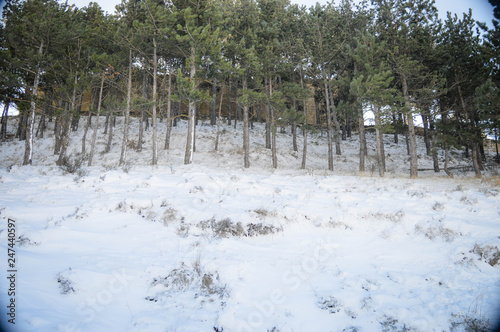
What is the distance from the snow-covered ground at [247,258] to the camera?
125 inches

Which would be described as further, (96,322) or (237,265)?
(237,265)

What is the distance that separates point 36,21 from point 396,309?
72.5ft

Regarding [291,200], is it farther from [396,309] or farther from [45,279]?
[45,279]

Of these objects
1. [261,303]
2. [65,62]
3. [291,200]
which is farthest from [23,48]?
[261,303]

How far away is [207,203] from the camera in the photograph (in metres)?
6.85

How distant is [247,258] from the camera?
452 cm

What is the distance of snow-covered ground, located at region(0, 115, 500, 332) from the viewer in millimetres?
3178
